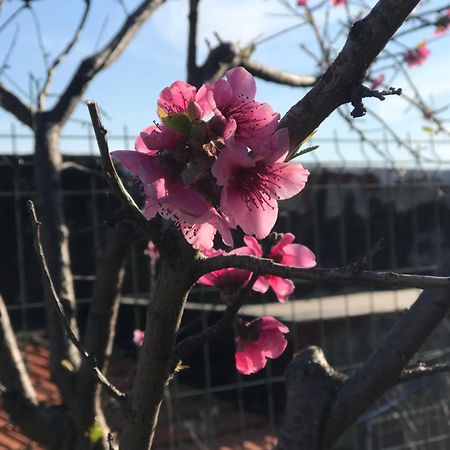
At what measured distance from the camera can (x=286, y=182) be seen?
785 mm

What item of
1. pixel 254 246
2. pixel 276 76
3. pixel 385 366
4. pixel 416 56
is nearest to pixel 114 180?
pixel 254 246

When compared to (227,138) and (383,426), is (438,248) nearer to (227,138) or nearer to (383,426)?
(383,426)

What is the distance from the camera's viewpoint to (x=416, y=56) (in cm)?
391

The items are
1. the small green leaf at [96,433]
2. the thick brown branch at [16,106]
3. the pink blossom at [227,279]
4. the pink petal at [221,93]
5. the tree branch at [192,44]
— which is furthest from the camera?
the thick brown branch at [16,106]

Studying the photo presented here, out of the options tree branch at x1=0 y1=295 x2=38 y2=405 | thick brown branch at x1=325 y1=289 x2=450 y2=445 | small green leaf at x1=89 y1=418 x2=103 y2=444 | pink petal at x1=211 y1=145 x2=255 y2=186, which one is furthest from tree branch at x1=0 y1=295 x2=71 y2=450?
pink petal at x1=211 y1=145 x2=255 y2=186

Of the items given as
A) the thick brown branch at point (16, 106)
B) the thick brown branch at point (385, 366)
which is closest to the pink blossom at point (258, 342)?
the thick brown branch at point (385, 366)

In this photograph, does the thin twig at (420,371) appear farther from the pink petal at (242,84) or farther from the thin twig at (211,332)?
the pink petal at (242,84)

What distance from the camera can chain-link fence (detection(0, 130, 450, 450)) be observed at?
3617 mm

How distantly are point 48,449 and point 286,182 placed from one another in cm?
129

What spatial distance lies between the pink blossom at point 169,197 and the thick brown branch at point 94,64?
148cm

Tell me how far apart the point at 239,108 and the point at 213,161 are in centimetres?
9

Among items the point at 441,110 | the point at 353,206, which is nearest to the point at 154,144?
the point at 441,110

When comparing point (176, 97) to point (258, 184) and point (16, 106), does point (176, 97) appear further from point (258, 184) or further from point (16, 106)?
point (16, 106)

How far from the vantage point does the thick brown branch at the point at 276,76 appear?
2.64 meters
